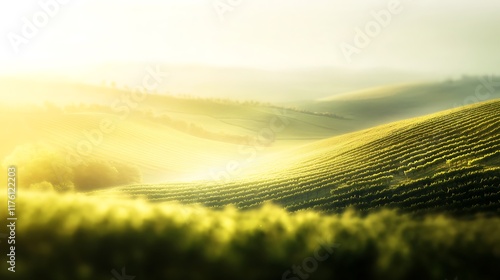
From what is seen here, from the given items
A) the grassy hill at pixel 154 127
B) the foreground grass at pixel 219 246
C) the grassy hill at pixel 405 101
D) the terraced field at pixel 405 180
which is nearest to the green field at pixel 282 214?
the foreground grass at pixel 219 246

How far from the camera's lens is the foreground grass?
17.6 feet

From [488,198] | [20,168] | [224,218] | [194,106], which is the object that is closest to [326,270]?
[224,218]

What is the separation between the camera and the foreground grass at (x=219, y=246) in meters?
5.37

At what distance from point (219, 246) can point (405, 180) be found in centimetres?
2273

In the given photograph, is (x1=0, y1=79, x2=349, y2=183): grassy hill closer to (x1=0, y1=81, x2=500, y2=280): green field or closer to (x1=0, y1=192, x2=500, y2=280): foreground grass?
(x1=0, y1=81, x2=500, y2=280): green field

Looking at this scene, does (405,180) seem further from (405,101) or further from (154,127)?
(405,101)

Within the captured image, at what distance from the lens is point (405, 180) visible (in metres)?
26.4

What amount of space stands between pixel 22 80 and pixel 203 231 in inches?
5746

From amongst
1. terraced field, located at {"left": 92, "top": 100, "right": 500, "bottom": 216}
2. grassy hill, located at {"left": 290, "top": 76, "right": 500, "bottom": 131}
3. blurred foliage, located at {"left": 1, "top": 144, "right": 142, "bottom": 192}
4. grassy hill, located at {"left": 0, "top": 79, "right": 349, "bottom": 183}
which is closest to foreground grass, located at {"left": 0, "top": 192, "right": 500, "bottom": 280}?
terraced field, located at {"left": 92, "top": 100, "right": 500, "bottom": 216}

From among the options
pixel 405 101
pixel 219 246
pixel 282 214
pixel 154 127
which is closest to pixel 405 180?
pixel 282 214

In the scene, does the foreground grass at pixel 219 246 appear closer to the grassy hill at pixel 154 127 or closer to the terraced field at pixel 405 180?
the terraced field at pixel 405 180

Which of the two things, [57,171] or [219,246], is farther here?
[57,171]

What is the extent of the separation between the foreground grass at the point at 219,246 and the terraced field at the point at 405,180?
46.9 feet

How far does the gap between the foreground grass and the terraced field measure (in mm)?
14298
